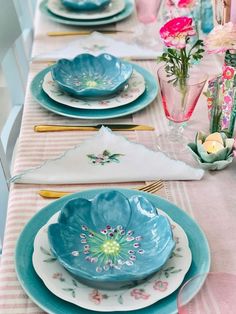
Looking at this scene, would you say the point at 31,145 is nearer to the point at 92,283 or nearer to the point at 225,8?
the point at 92,283

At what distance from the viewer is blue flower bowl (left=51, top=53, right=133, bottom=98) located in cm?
119

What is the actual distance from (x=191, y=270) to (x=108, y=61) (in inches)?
25.8

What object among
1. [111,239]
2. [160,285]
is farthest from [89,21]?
[160,285]

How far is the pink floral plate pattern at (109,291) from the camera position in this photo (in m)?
0.68

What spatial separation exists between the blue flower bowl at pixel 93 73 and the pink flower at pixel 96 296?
1.77ft

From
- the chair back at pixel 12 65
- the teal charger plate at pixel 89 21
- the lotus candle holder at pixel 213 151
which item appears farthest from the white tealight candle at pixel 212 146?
the teal charger plate at pixel 89 21

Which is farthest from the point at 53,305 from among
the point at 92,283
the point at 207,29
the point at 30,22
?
the point at 30,22

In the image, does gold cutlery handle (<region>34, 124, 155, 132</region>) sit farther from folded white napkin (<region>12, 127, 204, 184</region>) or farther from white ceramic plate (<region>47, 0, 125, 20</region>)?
white ceramic plate (<region>47, 0, 125, 20</region>)

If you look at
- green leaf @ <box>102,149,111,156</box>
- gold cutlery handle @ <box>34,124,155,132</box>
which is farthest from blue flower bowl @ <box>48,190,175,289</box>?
gold cutlery handle @ <box>34,124,155,132</box>

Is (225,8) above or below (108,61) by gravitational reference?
above

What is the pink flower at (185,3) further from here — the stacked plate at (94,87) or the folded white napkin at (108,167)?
the folded white napkin at (108,167)

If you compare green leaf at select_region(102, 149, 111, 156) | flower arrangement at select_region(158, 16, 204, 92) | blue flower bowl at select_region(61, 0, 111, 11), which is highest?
flower arrangement at select_region(158, 16, 204, 92)

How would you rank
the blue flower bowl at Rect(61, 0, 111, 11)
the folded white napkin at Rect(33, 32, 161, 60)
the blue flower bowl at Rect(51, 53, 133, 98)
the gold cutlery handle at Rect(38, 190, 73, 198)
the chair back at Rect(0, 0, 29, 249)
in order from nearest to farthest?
the gold cutlery handle at Rect(38, 190, 73, 198) < the blue flower bowl at Rect(51, 53, 133, 98) < the folded white napkin at Rect(33, 32, 161, 60) < the chair back at Rect(0, 0, 29, 249) < the blue flower bowl at Rect(61, 0, 111, 11)

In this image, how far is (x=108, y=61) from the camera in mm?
1270
